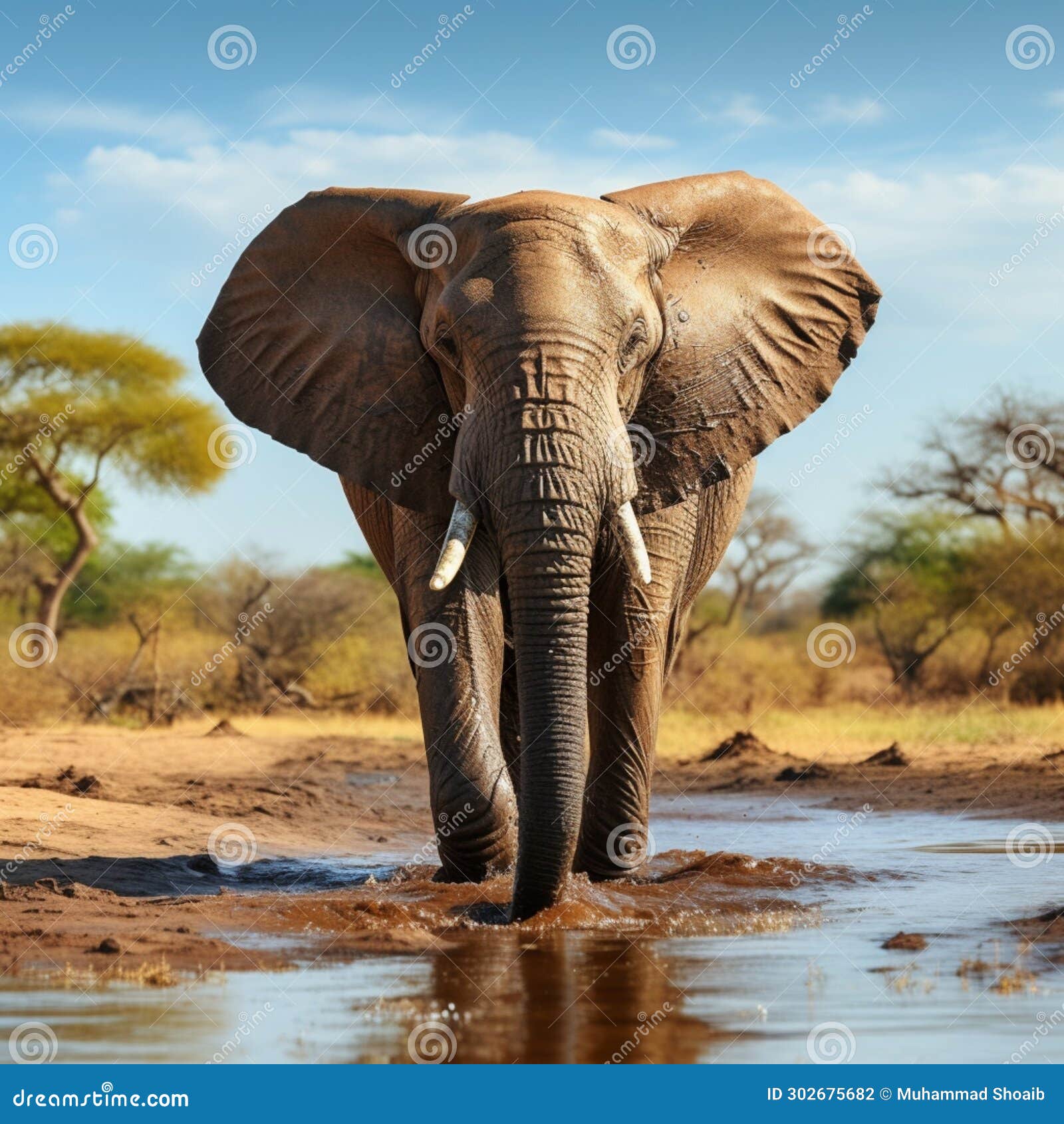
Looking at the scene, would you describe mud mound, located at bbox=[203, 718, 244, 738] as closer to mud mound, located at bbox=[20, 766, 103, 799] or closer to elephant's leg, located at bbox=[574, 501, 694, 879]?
mud mound, located at bbox=[20, 766, 103, 799]

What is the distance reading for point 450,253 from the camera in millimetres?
7078

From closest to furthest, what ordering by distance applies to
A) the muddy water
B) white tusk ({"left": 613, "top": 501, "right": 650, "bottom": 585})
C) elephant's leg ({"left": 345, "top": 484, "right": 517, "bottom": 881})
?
1. the muddy water
2. white tusk ({"left": 613, "top": 501, "right": 650, "bottom": 585})
3. elephant's leg ({"left": 345, "top": 484, "right": 517, "bottom": 881})

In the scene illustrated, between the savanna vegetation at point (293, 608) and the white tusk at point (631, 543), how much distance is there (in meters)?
14.0

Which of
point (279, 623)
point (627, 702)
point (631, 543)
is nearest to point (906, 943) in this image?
point (631, 543)

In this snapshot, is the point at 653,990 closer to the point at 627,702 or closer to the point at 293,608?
the point at 627,702

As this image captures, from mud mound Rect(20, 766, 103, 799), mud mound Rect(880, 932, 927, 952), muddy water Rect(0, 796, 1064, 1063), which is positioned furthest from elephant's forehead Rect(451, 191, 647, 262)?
mud mound Rect(20, 766, 103, 799)

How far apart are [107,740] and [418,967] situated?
34.4 ft

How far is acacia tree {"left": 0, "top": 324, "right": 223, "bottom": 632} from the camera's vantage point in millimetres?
25406

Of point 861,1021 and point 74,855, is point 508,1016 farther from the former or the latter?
point 74,855

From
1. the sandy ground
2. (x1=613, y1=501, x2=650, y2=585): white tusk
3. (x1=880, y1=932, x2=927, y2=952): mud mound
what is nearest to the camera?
(x1=880, y1=932, x2=927, y2=952): mud mound

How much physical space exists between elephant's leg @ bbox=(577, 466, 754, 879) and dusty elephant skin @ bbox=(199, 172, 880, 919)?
0.4 inches

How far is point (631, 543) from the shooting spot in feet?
22.8

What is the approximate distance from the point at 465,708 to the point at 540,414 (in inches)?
60.4

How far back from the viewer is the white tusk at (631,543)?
688 centimetres
